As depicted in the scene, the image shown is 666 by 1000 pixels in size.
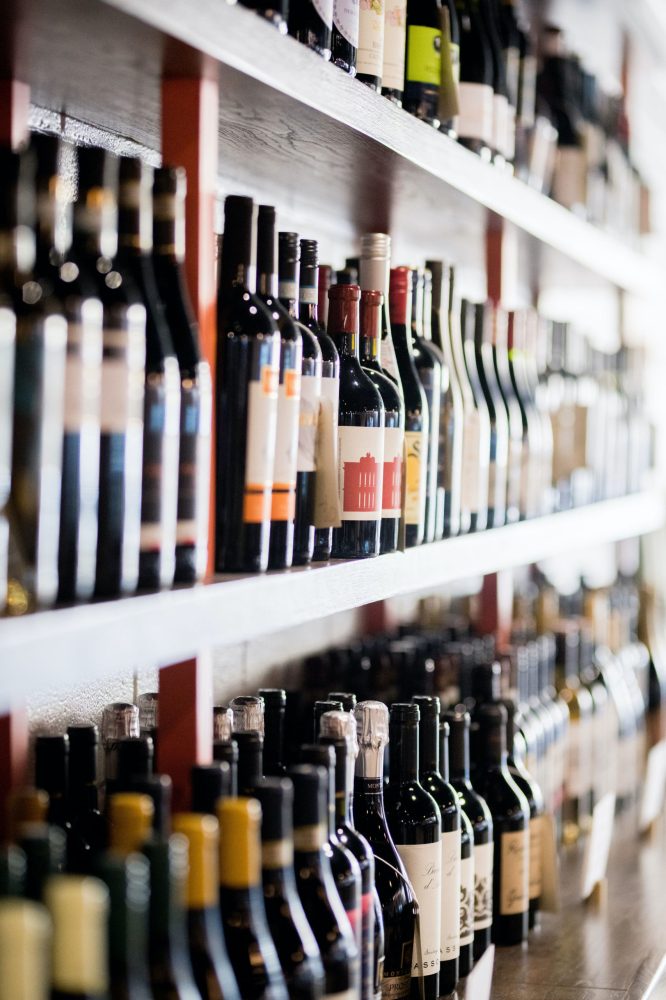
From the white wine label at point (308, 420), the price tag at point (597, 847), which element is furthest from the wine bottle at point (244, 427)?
the price tag at point (597, 847)

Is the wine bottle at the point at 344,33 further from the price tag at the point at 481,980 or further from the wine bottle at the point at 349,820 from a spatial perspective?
the price tag at the point at 481,980

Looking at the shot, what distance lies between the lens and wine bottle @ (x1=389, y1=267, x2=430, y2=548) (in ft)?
5.70

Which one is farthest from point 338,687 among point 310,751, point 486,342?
point 310,751

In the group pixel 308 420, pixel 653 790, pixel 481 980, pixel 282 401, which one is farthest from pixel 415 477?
pixel 653 790

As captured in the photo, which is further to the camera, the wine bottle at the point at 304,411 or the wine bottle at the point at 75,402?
the wine bottle at the point at 304,411

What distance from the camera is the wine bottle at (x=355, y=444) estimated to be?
151 cm

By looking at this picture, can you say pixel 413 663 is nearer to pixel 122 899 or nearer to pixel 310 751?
pixel 310 751

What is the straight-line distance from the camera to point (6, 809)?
1.19 metres

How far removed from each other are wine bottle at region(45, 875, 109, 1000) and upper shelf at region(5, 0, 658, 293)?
616 millimetres

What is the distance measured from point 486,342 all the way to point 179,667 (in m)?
1.18

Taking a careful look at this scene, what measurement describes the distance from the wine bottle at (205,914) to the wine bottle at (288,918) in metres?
0.06

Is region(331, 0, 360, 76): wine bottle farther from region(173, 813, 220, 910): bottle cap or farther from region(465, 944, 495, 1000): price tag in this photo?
region(465, 944, 495, 1000): price tag

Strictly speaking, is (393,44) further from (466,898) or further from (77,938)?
(77,938)

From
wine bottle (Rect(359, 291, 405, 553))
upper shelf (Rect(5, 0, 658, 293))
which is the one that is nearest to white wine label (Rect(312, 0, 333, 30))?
upper shelf (Rect(5, 0, 658, 293))
